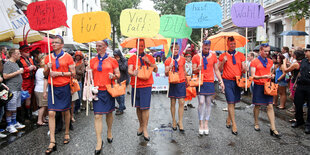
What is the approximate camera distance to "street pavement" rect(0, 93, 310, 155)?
4496mm

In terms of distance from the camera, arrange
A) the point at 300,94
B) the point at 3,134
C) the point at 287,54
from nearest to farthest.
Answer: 1. the point at 3,134
2. the point at 300,94
3. the point at 287,54

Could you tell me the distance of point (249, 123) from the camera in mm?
6422

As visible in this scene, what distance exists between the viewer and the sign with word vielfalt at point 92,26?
4.55 meters

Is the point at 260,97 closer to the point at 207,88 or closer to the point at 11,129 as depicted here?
the point at 207,88

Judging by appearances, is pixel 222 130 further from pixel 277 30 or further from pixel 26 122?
pixel 277 30

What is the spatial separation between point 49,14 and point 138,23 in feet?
5.90

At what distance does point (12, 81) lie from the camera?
19.3ft

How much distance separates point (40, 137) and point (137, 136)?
7.23 feet

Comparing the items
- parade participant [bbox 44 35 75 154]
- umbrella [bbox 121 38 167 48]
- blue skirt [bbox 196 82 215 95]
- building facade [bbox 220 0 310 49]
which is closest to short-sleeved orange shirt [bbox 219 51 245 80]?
blue skirt [bbox 196 82 215 95]

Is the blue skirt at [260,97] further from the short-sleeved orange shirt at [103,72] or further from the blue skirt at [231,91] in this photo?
the short-sleeved orange shirt at [103,72]

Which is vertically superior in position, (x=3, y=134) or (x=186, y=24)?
(x=186, y=24)

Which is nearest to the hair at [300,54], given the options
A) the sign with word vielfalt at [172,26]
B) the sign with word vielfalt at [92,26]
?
the sign with word vielfalt at [172,26]

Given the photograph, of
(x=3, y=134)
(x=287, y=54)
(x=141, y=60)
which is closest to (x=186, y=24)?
(x=141, y=60)

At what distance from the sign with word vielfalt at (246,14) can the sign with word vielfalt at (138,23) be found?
1936 millimetres
